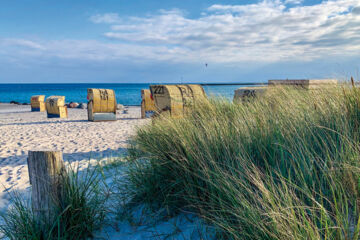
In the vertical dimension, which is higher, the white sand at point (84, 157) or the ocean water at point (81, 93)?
the ocean water at point (81, 93)

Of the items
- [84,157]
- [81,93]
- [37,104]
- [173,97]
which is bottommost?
[84,157]

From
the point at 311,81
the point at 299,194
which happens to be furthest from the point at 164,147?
the point at 311,81

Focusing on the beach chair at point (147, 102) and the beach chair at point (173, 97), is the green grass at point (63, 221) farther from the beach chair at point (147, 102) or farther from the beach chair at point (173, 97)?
the beach chair at point (147, 102)

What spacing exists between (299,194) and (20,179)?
4.63m

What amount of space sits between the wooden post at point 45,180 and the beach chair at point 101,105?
9.54 m

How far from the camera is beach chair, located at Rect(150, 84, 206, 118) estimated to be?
6512 millimetres

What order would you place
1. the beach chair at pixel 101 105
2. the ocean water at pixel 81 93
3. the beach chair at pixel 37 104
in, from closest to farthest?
1. the ocean water at pixel 81 93
2. the beach chair at pixel 101 105
3. the beach chair at pixel 37 104

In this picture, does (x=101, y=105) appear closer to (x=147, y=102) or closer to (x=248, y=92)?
(x=147, y=102)

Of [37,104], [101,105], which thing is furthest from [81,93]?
[101,105]

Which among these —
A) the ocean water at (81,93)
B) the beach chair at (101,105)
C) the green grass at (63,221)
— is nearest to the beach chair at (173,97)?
the ocean water at (81,93)

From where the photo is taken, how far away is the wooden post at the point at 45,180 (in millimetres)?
2307

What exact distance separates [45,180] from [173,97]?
14.8 feet

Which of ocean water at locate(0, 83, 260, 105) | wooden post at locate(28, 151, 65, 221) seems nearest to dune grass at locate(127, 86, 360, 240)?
wooden post at locate(28, 151, 65, 221)

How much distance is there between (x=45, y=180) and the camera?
2.30 meters
